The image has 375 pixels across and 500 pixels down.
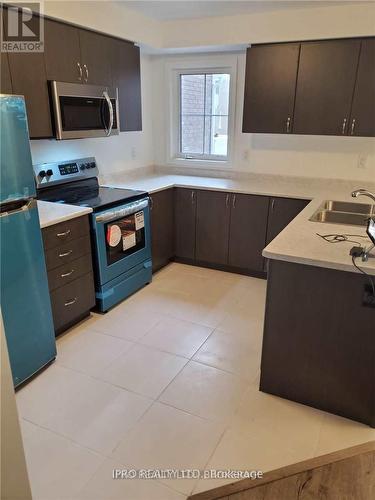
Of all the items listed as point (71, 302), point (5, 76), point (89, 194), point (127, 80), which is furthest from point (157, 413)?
point (127, 80)

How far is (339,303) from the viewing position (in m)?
1.85

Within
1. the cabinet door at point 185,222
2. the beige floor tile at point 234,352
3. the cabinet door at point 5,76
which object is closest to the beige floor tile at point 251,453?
the beige floor tile at point 234,352

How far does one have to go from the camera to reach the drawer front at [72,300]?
2.55 metres

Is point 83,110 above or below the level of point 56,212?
above

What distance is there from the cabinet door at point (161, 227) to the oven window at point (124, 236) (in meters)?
0.26

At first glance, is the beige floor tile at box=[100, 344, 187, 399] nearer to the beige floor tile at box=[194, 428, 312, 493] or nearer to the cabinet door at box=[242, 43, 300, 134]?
the beige floor tile at box=[194, 428, 312, 493]

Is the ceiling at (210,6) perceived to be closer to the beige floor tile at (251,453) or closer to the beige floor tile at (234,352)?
the beige floor tile at (234,352)

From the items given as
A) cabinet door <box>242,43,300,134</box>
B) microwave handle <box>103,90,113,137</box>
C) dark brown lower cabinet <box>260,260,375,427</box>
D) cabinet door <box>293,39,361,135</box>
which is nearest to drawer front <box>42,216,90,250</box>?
microwave handle <box>103,90,113,137</box>

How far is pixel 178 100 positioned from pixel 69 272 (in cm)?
245

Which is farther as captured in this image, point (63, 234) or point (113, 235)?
point (113, 235)

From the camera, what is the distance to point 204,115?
4.02m

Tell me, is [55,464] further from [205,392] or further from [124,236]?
[124,236]

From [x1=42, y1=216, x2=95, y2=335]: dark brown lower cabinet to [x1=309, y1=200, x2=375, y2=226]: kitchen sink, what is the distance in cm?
160
